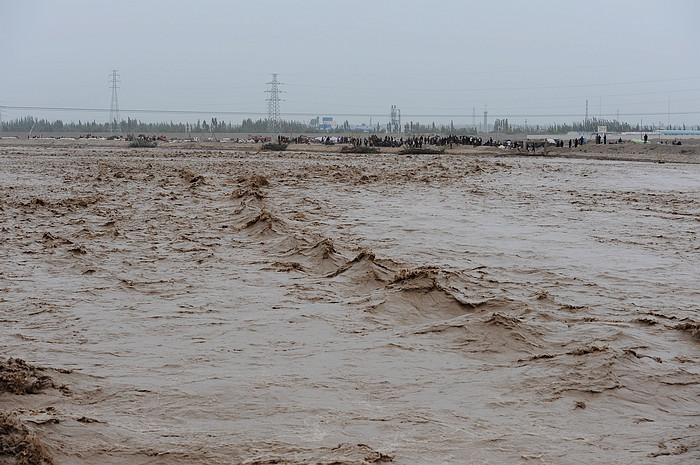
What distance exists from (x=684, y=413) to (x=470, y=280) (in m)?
3.57

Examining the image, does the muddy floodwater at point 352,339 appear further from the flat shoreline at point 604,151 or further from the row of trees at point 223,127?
the row of trees at point 223,127

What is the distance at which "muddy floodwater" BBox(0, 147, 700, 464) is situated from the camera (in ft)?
12.6

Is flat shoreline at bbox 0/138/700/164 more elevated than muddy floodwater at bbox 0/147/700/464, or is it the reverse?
flat shoreline at bbox 0/138/700/164

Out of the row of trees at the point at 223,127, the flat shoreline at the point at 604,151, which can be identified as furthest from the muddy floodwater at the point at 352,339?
the row of trees at the point at 223,127

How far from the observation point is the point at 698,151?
46.6 metres

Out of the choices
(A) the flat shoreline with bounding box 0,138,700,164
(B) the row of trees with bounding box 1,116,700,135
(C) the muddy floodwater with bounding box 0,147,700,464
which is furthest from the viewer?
(B) the row of trees with bounding box 1,116,700,135

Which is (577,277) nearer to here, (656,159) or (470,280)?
(470,280)

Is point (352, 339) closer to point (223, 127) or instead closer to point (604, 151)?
point (604, 151)

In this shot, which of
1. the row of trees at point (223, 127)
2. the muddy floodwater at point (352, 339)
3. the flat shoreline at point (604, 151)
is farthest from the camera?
the row of trees at point (223, 127)

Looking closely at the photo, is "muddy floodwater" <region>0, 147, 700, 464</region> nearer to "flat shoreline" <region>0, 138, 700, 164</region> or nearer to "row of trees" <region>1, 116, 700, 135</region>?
"flat shoreline" <region>0, 138, 700, 164</region>

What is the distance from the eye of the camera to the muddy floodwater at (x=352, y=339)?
3.84 metres

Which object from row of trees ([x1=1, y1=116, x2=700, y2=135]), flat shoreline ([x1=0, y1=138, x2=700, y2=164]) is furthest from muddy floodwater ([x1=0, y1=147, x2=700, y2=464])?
row of trees ([x1=1, y1=116, x2=700, y2=135])

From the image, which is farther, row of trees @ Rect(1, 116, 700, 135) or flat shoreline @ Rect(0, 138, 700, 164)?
row of trees @ Rect(1, 116, 700, 135)

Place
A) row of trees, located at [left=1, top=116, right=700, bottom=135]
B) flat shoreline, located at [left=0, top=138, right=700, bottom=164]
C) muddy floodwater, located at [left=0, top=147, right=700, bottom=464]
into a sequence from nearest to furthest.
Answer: muddy floodwater, located at [left=0, top=147, right=700, bottom=464]
flat shoreline, located at [left=0, top=138, right=700, bottom=164]
row of trees, located at [left=1, top=116, right=700, bottom=135]
